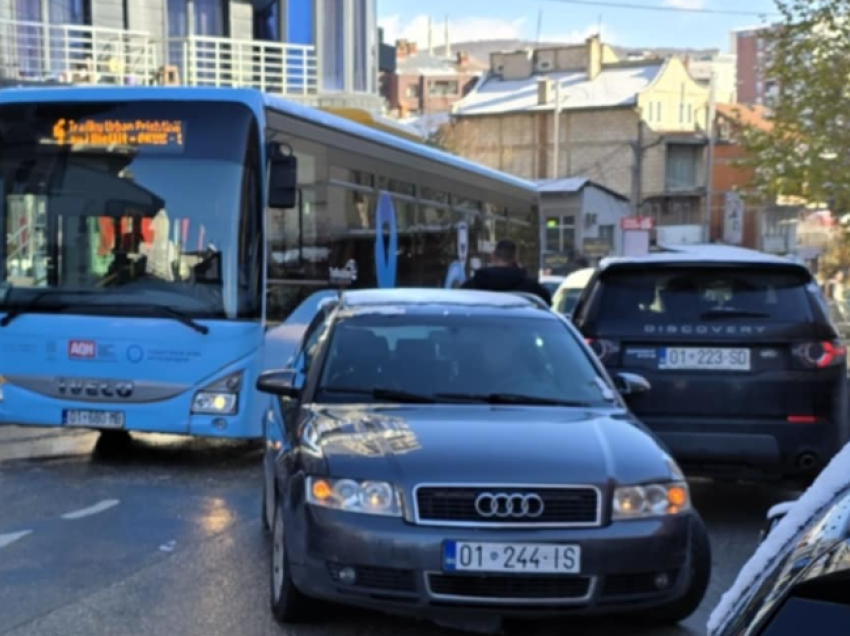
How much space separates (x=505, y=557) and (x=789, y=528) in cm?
249

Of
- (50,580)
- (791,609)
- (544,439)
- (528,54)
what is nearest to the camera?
(791,609)

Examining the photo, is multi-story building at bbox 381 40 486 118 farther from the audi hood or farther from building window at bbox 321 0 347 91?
the audi hood

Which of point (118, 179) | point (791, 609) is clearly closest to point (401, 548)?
point (791, 609)

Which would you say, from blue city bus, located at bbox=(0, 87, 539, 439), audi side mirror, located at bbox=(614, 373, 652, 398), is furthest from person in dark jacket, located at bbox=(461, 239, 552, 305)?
audi side mirror, located at bbox=(614, 373, 652, 398)

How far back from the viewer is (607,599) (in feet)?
16.4

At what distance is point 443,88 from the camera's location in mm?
114312

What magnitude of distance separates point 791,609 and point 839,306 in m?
24.0

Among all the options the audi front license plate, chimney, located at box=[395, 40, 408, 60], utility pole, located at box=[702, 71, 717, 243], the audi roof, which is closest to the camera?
the audi front license plate

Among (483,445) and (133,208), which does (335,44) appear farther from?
(483,445)

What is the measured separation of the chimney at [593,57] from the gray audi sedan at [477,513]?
73579mm

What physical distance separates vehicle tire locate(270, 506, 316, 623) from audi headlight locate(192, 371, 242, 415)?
3.98 metres

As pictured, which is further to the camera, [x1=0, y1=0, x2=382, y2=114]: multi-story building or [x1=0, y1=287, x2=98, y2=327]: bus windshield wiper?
[x1=0, y1=0, x2=382, y2=114]: multi-story building

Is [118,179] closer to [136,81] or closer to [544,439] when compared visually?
[544,439]

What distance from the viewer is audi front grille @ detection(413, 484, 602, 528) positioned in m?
4.95
